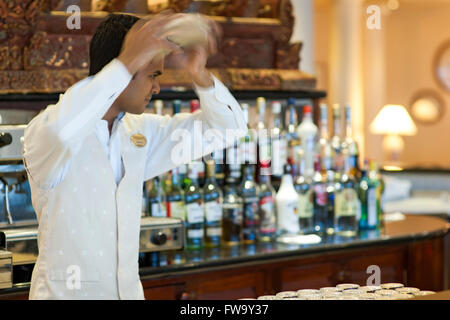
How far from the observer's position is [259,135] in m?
3.38

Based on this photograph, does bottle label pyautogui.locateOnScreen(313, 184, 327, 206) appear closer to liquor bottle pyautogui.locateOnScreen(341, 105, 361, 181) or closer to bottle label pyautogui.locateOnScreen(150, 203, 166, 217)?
liquor bottle pyautogui.locateOnScreen(341, 105, 361, 181)

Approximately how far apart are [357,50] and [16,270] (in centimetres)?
795

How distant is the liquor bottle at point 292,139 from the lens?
3.48m

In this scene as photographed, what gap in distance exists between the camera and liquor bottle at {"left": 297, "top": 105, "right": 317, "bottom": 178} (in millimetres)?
3496

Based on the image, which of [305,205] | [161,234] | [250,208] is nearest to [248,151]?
[250,208]

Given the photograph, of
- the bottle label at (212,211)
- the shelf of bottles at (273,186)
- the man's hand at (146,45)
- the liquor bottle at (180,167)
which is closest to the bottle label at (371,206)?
the shelf of bottles at (273,186)

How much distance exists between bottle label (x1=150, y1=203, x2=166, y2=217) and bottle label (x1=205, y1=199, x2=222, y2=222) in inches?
7.1

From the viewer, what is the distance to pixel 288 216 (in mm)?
3311

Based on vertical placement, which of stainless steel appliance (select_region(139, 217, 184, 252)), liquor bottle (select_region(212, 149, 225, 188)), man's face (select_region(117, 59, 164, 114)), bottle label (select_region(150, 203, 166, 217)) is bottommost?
stainless steel appliance (select_region(139, 217, 184, 252))

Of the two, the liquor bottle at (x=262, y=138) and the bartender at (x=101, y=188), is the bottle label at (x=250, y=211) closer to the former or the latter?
the liquor bottle at (x=262, y=138)

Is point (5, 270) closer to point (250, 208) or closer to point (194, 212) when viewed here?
point (194, 212)

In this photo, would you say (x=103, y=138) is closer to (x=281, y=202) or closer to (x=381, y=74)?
(x=281, y=202)

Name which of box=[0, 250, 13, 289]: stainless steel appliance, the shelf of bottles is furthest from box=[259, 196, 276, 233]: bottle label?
box=[0, 250, 13, 289]: stainless steel appliance
